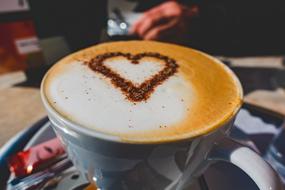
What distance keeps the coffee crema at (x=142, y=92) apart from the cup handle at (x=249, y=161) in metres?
0.05

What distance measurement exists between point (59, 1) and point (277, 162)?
80 cm

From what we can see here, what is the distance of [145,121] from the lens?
0.42 metres

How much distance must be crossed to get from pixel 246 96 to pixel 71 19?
2.02 feet

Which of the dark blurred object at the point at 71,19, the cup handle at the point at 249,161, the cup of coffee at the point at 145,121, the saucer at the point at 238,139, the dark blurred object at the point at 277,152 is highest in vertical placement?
the cup of coffee at the point at 145,121

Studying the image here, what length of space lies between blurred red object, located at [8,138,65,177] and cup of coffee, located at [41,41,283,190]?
140 millimetres

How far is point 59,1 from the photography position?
3.44 ft

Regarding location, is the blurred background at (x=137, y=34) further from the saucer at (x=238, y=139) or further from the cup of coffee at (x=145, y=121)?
the cup of coffee at (x=145, y=121)

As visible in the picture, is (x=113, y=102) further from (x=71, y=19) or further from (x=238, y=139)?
(x=71, y=19)

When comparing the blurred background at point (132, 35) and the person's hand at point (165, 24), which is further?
the person's hand at point (165, 24)

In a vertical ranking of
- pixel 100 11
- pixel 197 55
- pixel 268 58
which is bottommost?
pixel 268 58

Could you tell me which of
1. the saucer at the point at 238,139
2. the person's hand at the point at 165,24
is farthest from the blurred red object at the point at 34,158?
the person's hand at the point at 165,24

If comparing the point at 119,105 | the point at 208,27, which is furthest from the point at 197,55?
the point at 208,27

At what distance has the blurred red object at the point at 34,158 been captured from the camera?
0.56m

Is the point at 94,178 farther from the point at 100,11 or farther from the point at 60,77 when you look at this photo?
the point at 100,11
